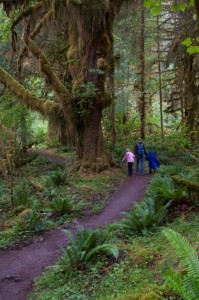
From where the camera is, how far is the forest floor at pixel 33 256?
6258 millimetres

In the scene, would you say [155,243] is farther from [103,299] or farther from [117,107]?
[117,107]

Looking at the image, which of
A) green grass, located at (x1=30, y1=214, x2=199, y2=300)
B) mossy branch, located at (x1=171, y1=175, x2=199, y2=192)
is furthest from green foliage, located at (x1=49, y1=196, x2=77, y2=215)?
green grass, located at (x1=30, y1=214, x2=199, y2=300)

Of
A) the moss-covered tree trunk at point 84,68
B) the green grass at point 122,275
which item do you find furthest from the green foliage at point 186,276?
the moss-covered tree trunk at point 84,68

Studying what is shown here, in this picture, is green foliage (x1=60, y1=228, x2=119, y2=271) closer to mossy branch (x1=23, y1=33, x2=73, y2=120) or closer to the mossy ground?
the mossy ground

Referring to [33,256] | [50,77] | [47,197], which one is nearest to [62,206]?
[47,197]

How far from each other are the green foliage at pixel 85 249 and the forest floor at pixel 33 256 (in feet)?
2.51

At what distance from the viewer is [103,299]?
4711 millimetres

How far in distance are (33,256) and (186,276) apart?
197 inches

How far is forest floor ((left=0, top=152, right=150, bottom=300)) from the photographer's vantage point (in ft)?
20.5

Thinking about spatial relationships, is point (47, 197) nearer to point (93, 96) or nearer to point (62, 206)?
point (62, 206)

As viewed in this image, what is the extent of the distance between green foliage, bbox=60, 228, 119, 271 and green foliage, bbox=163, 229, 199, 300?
2.72 metres

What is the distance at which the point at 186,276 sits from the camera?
328 centimetres

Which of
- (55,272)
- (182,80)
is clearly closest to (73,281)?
(55,272)

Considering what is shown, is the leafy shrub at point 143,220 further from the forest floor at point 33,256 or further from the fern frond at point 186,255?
the fern frond at point 186,255
